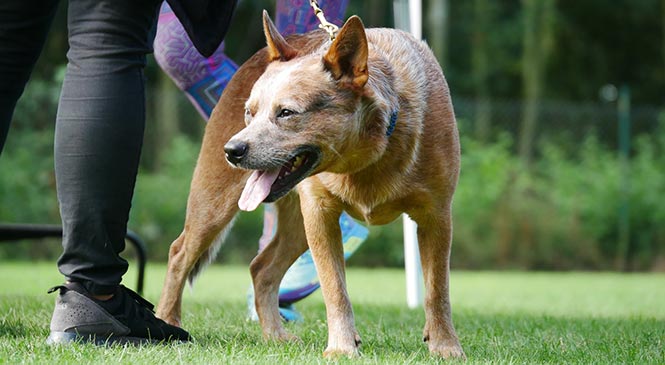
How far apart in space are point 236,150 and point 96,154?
17.0 inches

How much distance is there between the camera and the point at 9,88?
3.37 m

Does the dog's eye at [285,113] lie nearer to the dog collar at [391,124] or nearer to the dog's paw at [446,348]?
the dog collar at [391,124]

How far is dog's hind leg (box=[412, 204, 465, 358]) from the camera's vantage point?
3.46 meters

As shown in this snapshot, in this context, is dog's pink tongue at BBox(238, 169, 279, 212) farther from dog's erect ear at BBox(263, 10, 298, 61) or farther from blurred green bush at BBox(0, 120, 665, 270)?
blurred green bush at BBox(0, 120, 665, 270)

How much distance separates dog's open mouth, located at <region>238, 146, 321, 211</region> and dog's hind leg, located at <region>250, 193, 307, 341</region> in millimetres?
1098

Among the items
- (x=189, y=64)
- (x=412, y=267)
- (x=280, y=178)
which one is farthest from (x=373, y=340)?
(x=412, y=267)

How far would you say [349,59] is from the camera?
3.19 metres

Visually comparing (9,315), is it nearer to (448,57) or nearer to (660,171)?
(660,171)

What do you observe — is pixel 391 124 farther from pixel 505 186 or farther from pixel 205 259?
pixel 505 186

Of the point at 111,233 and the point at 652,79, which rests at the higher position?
the point at 111,233

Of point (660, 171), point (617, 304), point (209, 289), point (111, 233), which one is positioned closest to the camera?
point (111, 233)

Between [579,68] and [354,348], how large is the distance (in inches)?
950

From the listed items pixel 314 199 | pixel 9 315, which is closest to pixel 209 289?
pixel 9 315

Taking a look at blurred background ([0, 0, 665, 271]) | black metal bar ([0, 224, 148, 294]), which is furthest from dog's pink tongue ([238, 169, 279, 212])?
blurred background ([0, 0, 665, 271])
